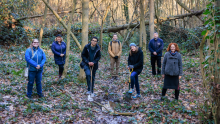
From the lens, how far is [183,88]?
6.91m

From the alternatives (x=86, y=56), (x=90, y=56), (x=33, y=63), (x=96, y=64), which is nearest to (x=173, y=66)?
(x=96, y=64)

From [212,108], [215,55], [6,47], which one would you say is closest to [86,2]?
[215,55]

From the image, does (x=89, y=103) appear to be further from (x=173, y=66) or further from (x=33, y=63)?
(x=173, y=66)

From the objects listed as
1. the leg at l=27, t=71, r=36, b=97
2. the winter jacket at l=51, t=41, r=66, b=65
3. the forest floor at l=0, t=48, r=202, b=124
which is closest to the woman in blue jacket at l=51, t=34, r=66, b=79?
the winter jacket at l=51, t=41, r=66, b=65

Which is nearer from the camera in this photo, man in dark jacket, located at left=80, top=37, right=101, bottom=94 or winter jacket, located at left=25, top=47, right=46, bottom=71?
winter jacket, located at left=25, top=47, right=46, bottom=71

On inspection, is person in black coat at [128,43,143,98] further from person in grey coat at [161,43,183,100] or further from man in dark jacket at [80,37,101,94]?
man in dark jacket at [80,37,101,94]

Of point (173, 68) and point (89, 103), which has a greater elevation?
point (173, 68)

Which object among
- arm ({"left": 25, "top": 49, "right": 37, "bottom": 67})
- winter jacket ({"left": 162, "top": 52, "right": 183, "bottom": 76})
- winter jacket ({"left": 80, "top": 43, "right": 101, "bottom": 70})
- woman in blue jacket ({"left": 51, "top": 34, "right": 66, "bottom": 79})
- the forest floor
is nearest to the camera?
the forest floor

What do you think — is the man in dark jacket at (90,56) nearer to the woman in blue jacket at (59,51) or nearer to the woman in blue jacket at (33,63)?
the woman in blue jacket at (33,63)

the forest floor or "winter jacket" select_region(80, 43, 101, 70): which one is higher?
"winter jacket" select_region(80, 43, 101, 70)

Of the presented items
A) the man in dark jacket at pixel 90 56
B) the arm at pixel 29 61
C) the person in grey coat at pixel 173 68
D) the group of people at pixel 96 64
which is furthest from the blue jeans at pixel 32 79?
the person in grey coat at pixel 173 68

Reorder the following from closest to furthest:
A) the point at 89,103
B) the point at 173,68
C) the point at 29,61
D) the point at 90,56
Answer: the point at 29,61, the point at 173,68, the point at 89,103, the point at 90,56

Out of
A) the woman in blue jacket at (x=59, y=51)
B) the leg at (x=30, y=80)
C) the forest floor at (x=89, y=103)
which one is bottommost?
the forest floor at (x=89, y=103)

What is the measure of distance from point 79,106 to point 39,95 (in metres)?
1.46
